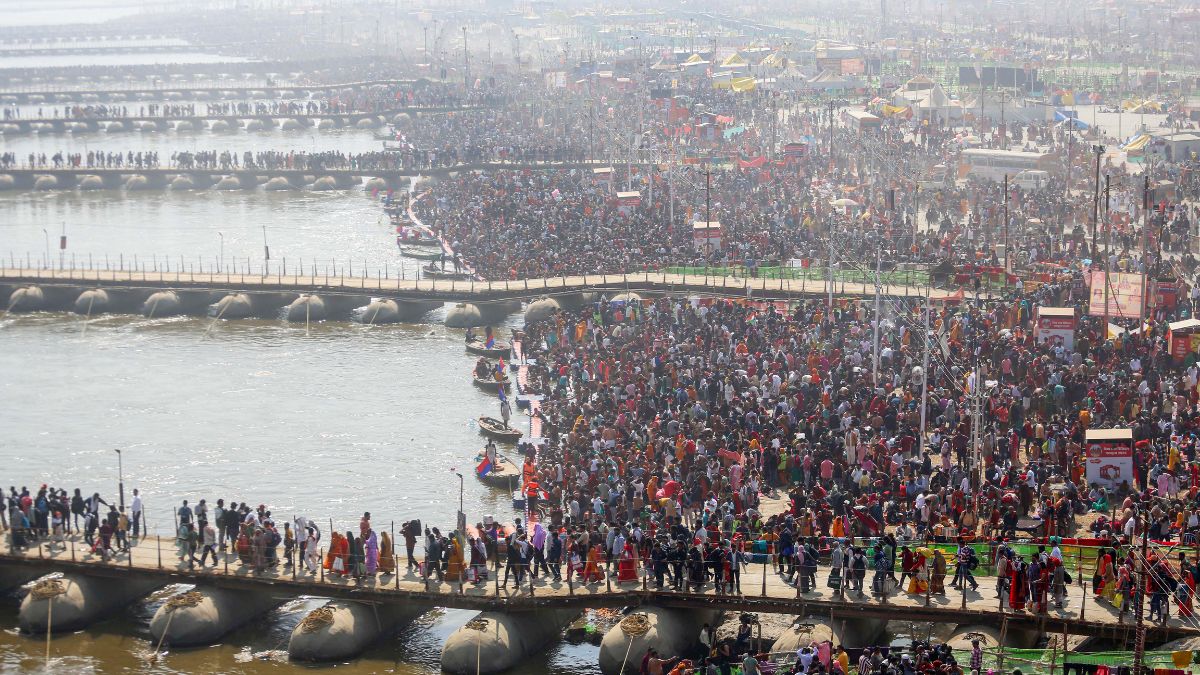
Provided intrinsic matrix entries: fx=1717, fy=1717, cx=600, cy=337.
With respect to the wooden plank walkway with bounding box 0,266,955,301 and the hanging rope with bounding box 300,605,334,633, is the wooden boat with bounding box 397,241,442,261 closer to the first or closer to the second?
the wooden plank walkway with bounding box 0,266,955,301

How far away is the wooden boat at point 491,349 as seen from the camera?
54.4m

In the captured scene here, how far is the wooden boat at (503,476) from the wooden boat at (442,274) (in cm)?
2333

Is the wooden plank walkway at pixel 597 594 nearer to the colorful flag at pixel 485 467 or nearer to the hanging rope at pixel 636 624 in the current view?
the hanging rope at pixel 636 624

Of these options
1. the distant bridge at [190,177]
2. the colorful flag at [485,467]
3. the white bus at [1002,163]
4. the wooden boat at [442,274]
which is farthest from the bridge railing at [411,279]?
the white bus at [1002,163]

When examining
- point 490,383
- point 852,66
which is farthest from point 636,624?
point 852,66

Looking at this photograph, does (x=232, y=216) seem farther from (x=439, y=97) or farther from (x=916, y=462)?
(x=916, y=462)

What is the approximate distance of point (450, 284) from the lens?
6250 cm

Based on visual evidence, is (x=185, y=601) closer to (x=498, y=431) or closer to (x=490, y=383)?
(x=498, y=431)

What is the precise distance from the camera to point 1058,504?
30.7m

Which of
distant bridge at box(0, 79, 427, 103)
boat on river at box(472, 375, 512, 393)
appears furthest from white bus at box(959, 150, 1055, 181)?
distant bridge at box(0, 79, 427, 103)

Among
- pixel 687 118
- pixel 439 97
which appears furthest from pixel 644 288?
pixel 439 97

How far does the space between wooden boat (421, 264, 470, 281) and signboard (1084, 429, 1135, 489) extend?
35.7 m

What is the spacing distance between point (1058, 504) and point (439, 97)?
360 ft

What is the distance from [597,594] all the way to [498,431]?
15.9 m
